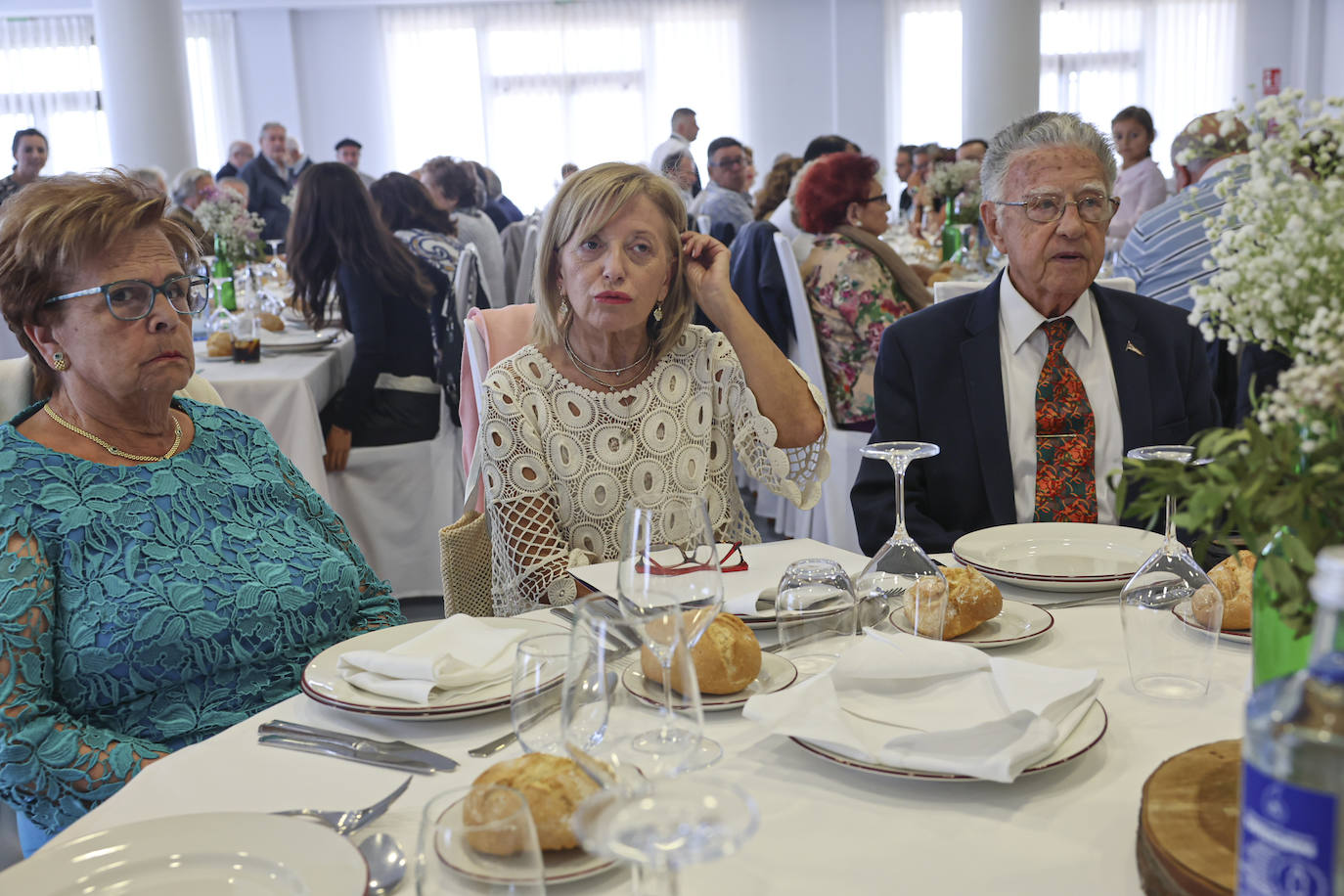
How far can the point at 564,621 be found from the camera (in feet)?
5.35

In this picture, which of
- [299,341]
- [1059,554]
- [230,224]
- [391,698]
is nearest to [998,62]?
[230,224]

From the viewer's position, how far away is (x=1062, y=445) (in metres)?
2.39

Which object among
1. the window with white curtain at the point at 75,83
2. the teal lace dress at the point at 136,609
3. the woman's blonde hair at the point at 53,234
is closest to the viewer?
the teal lace dress at the point at 136,609

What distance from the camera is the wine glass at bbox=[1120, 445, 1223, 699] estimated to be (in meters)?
1.28

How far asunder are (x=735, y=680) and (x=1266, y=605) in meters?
0.56

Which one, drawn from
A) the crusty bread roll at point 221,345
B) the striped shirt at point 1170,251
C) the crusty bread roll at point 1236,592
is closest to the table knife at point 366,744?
the crusty bread roll at point 1236,592

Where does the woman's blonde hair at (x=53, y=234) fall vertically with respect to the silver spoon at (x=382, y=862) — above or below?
above

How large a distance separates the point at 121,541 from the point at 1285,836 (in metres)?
1.60

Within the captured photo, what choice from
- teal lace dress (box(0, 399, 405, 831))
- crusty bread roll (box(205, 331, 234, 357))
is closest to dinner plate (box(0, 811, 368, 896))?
teal lace dress (box(0, 399, 405, 831))

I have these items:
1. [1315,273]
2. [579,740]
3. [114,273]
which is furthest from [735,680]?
[114,273]

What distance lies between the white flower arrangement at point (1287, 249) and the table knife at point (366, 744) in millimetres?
847

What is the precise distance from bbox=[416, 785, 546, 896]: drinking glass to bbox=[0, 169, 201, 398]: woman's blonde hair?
1.39m

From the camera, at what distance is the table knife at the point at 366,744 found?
122 cm

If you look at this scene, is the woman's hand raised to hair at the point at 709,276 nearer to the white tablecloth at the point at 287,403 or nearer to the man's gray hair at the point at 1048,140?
the man's gray hair at the point at 1048,140
